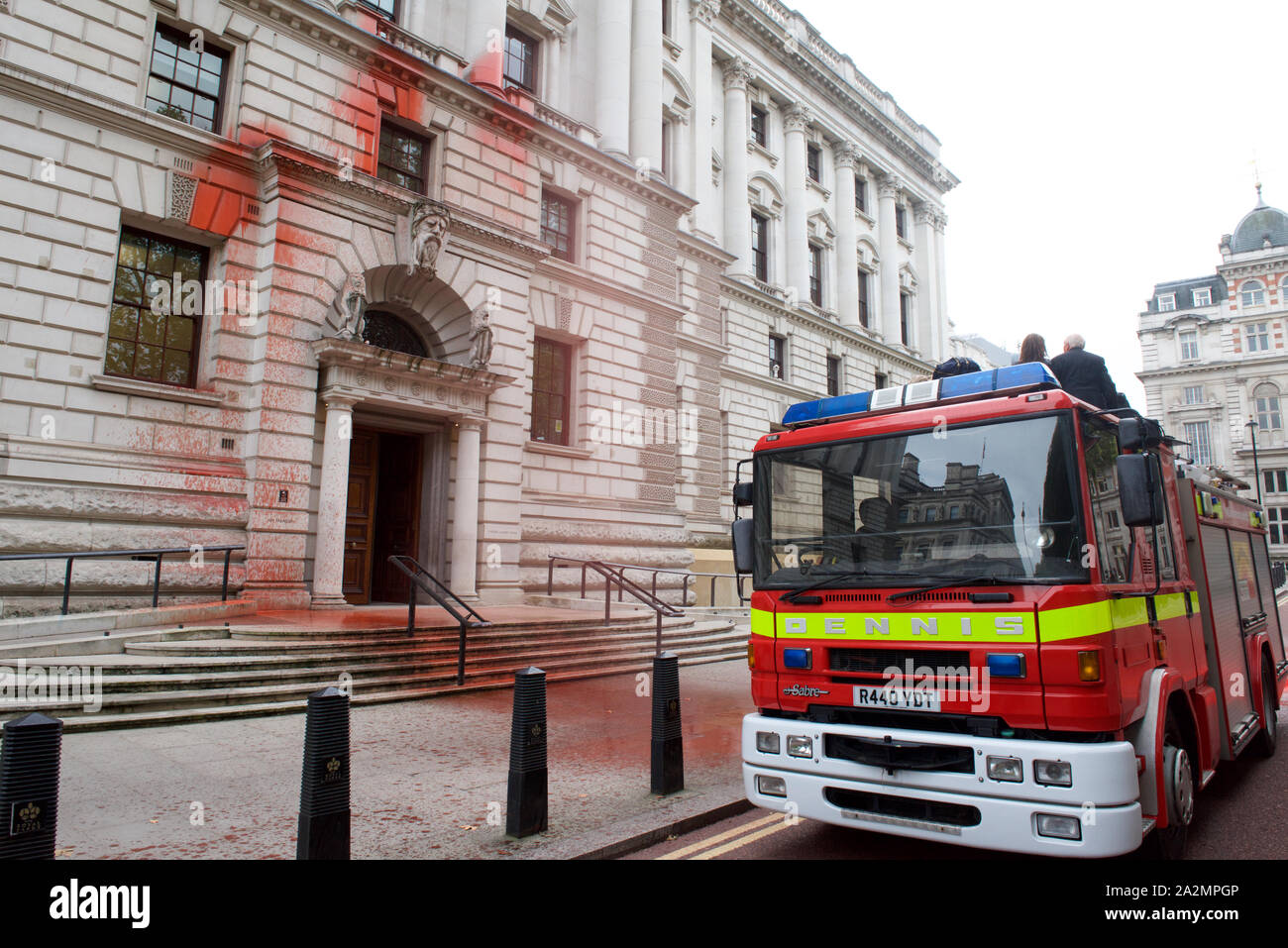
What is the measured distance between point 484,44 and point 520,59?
265 cm

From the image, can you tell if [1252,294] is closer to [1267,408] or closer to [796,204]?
[1267,408]

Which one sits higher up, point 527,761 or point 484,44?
point 484,44

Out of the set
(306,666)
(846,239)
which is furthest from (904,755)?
(846,239)

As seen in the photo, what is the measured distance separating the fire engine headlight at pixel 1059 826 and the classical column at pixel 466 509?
12176 millimetres

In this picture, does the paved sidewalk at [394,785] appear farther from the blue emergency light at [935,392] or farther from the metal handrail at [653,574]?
the metal handrail at [653,574]

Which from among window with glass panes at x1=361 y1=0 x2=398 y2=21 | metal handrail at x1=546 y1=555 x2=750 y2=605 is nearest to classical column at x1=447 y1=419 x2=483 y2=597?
metal handrail at x1=546 y1=555 x2=750 y2=605

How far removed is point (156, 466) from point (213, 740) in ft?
20.7

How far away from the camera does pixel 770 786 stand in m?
4.66

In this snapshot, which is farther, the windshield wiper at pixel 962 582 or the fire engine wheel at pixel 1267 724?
the fire engine wheel at pixel 1267 724

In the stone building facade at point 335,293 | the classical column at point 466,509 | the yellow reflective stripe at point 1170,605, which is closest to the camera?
the yellow reflective stripe at point 1170,605

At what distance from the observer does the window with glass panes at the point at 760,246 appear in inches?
1230

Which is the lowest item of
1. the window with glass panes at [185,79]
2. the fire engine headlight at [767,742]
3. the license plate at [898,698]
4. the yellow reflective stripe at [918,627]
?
the fire engine headlight at [767,742]

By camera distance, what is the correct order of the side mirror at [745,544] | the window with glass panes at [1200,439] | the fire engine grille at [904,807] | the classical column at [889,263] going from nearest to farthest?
the fire engine grille at [904,807] → the side mirror at [745,544] → the classical column at [889,263] → the window with glass panes at [1200,439]

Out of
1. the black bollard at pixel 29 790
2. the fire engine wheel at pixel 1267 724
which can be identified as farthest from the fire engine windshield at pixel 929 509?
the fire engine wheel at pixel 1267 724
